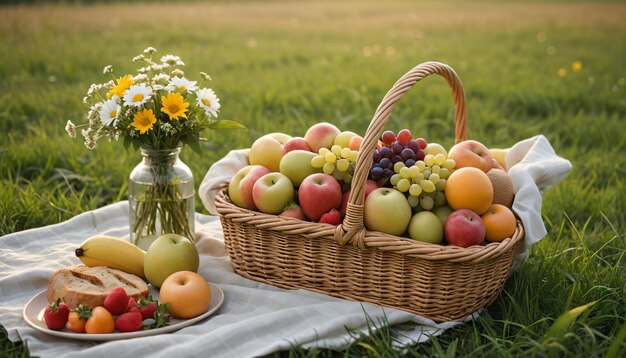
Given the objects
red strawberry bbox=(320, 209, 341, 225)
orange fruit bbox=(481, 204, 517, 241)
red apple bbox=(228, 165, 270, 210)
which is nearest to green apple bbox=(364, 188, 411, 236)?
red strawberry bbox=(320, 209, 341, 225)

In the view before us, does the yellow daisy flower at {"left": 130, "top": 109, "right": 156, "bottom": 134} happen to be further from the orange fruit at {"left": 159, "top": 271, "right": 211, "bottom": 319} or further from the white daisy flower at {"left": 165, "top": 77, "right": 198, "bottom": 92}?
the orange fruit at {"left": 159, "top": 271, "right": 211, "bottom": 319}

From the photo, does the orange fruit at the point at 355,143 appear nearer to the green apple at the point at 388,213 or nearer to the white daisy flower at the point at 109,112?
the green apple at the point at 388,213

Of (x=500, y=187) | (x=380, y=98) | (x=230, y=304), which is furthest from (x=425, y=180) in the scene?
(x=380, y=98)

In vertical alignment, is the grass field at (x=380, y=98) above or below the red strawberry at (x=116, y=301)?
below

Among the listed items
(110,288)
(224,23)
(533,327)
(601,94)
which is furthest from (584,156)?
(224,23)

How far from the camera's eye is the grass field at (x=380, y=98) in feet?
9.41

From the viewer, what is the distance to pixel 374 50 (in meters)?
8.74

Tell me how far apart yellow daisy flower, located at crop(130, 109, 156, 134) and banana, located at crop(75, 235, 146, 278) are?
0.52 m

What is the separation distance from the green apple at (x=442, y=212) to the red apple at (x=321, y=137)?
0.63 metres

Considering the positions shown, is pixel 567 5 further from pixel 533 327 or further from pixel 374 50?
pixel 533 327

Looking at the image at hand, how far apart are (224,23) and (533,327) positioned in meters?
9.51

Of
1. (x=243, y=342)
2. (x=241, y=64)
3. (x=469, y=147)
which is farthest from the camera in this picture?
(x=241, y=64)

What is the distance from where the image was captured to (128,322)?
2.53 meters

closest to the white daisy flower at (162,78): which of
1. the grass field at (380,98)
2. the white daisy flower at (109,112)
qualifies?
the white daisy flower at (109,112)
